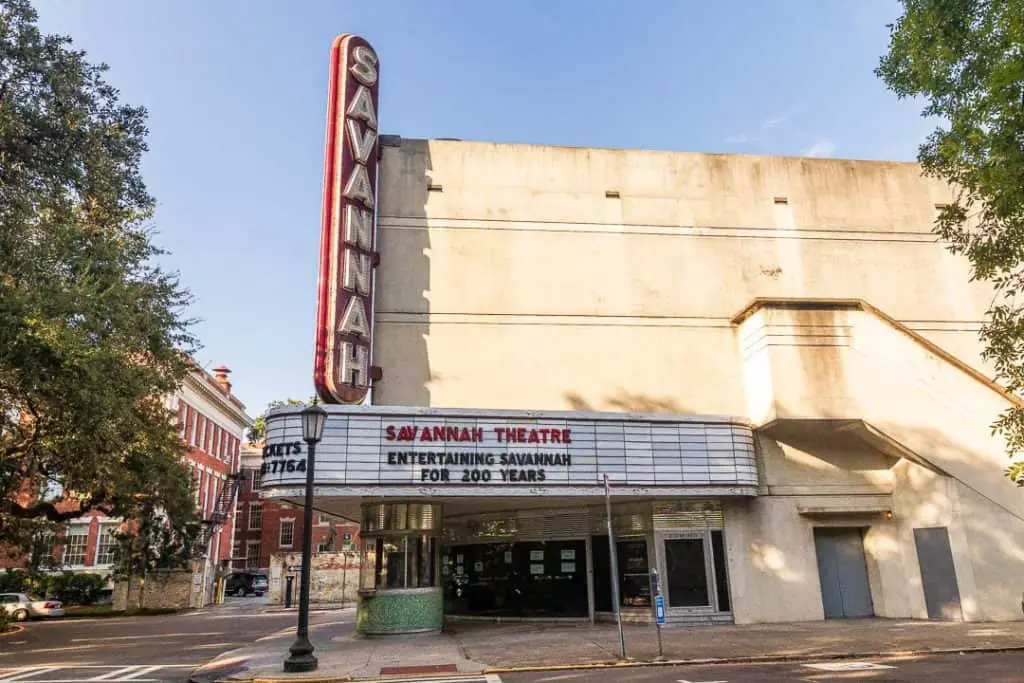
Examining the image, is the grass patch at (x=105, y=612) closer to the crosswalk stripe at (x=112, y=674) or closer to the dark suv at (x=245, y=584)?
the dark suv at (x=245, y=584)

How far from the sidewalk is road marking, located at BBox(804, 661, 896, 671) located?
573 mm

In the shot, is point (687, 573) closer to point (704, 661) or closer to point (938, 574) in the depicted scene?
point (938, 574)

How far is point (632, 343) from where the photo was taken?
67.3ft

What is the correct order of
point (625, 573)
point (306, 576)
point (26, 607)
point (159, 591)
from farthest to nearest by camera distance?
point (159, 591)
point (26, 607)
point (625, 573)
point (306, 576)

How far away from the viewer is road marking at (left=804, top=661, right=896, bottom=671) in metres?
11.7

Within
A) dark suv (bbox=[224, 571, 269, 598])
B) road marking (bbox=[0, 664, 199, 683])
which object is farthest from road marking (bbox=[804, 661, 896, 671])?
dark suv (bbox=[224, 571, 269, 598])

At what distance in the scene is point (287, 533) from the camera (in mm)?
66625

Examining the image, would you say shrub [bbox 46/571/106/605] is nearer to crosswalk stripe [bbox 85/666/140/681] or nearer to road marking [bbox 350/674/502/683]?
crosswalk stripe [bbox 85/666/140/681]

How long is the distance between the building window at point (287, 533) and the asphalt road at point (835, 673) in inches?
2293

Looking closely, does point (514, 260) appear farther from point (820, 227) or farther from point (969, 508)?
point (969, 508)

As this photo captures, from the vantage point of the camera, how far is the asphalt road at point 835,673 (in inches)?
422

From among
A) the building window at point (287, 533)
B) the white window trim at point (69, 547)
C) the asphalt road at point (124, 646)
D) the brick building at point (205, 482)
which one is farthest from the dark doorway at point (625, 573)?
the building window at point (287, 533)

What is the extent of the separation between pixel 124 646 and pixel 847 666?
17.8 metres

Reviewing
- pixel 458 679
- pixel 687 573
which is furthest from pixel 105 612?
pixel 458 679
